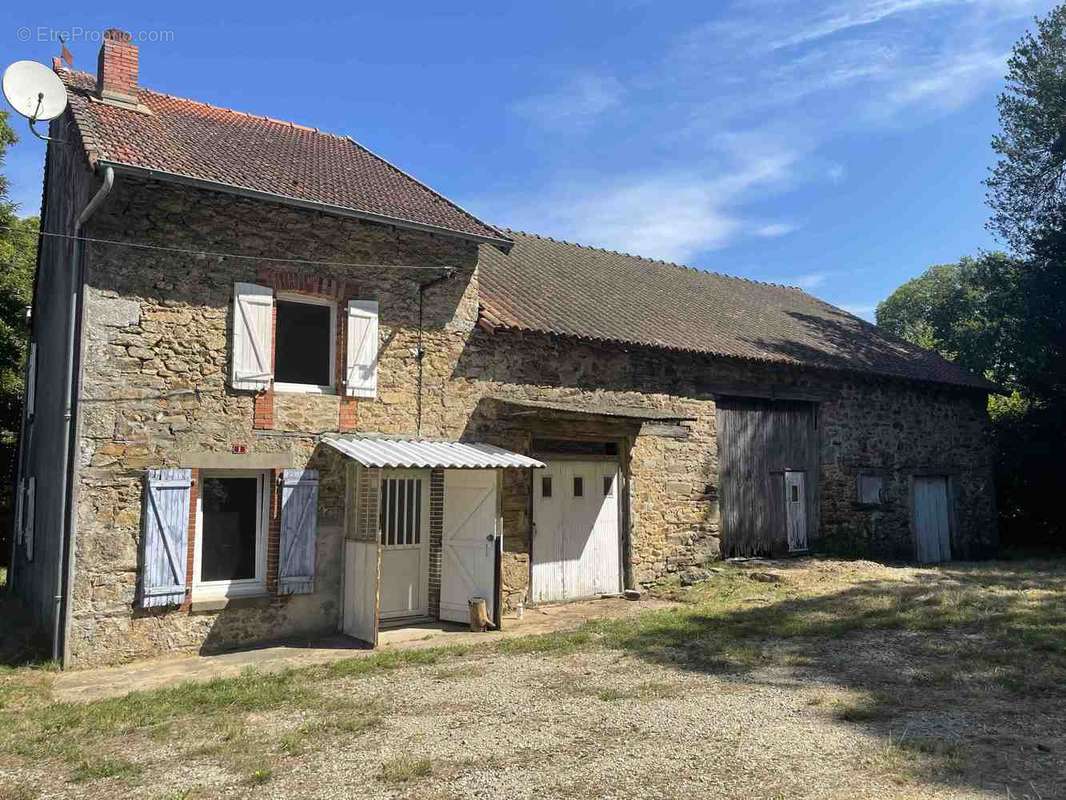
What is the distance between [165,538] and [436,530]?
3.22 meters

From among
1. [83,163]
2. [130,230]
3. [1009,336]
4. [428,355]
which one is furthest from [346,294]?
[1009,336]

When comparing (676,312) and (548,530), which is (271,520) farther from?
(676,312)

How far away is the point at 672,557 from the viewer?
1250 cm

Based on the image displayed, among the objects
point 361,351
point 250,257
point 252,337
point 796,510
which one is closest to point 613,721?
point 361,351

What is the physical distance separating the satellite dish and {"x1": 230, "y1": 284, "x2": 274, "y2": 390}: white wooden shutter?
2680mm

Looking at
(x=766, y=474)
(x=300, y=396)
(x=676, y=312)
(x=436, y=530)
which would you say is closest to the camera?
(x=300, y=396)

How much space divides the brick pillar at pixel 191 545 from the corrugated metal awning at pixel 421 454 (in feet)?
4.86

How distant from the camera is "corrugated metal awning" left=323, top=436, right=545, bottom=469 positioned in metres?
8.49

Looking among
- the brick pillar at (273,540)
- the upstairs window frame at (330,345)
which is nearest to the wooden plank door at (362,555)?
the brick pillar at (273,540)

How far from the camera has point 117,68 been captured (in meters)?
10.4

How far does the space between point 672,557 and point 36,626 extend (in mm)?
8966

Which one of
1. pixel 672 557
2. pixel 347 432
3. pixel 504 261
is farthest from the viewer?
pixel 504 261

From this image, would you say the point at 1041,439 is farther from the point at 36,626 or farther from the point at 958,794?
the point at 36,626

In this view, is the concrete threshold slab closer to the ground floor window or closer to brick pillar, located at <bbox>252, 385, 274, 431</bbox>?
the ground floor window
